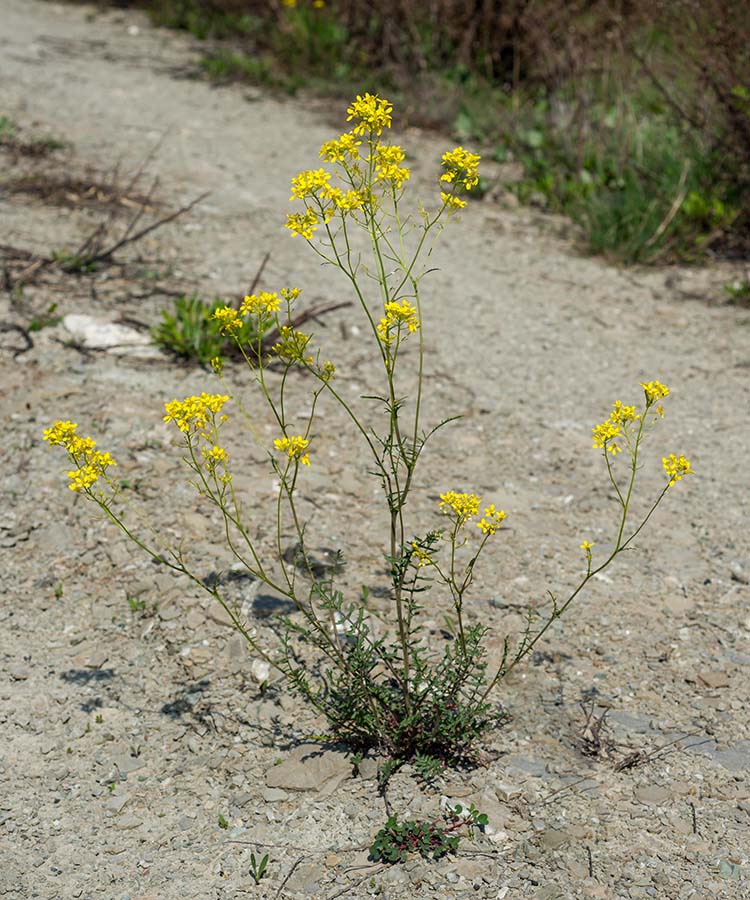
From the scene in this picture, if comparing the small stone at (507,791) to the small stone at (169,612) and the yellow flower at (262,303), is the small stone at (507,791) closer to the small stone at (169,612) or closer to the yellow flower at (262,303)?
the small stone at (169,612)

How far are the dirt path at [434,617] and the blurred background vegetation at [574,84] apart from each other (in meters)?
0.44

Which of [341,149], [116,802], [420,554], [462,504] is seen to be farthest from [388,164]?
[116,802]

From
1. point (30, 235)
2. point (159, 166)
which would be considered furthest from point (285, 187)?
point (30, 235)

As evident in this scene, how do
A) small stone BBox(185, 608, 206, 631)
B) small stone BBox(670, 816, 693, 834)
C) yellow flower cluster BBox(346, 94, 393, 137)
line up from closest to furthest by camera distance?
yellow flower cluster BBox(346, 94, 393, 137), small stone BBox(670, 816, 693, 834), small stone BBox(185, 608, 206, 631)

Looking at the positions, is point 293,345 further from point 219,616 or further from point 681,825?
point 681,825

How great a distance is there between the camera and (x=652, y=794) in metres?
2.37

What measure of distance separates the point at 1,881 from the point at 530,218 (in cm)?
461

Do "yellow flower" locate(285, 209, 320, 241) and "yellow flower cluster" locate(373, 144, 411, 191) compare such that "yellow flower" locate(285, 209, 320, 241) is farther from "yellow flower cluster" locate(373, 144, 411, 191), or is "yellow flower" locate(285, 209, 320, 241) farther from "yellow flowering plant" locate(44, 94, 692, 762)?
"yellow flower cluster" locate(373, 144, 411, 191)

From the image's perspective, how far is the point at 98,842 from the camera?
89.5 inches

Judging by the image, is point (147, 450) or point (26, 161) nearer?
point (147, 450)

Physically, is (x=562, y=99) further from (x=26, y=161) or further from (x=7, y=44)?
(x=7, y=44)

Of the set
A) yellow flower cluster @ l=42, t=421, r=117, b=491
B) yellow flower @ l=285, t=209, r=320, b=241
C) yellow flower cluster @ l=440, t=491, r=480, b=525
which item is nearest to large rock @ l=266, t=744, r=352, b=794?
yellow flower cluster @ l=440, t=491, r=480, b=525

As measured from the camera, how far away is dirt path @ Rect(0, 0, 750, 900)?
2238 mm

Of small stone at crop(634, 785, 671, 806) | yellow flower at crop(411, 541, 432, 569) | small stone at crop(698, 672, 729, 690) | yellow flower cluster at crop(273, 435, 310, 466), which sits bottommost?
small stone at crop(634, 785, 671, 806)
